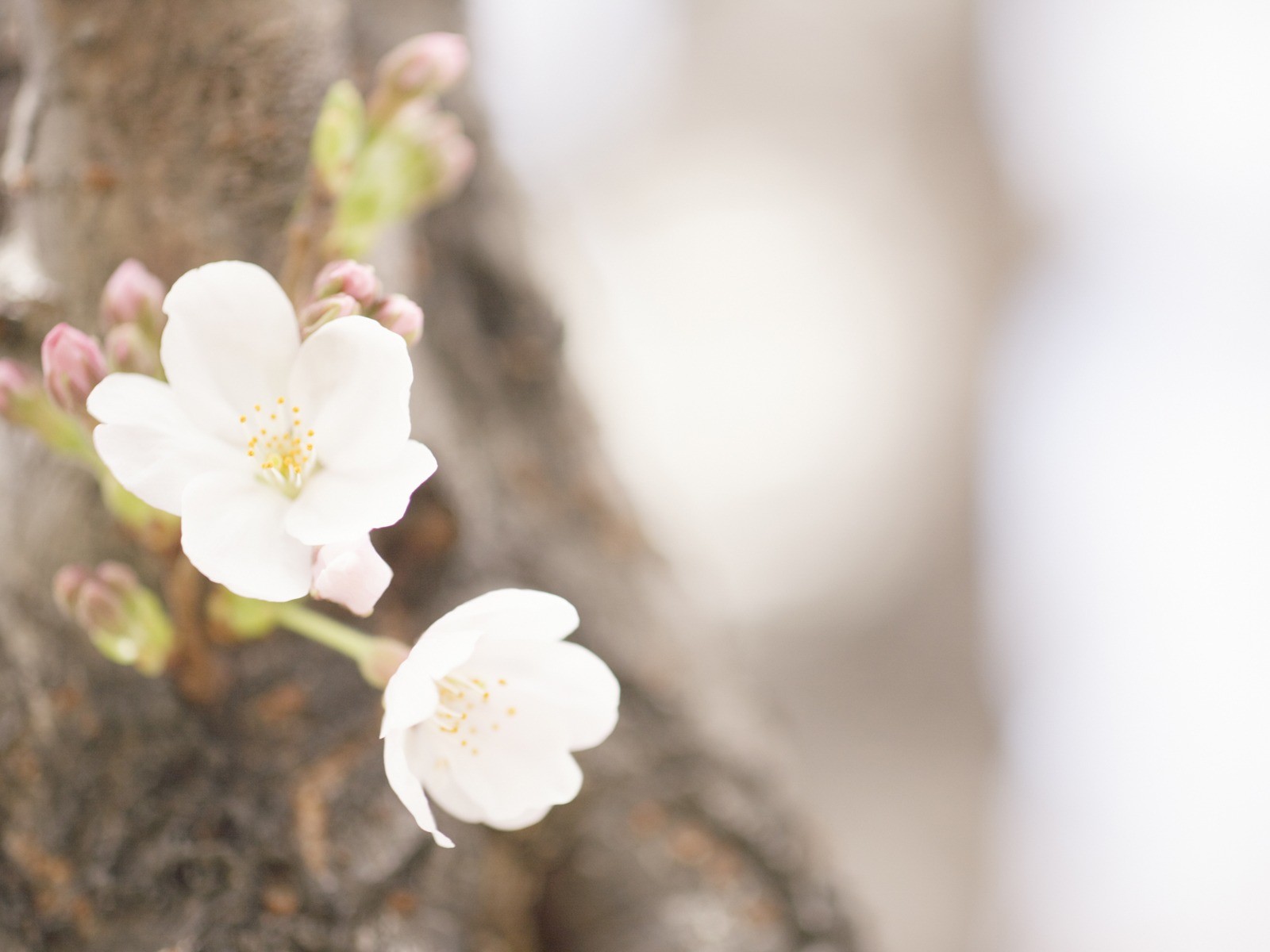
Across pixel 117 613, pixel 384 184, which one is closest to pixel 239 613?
pixel 117 613

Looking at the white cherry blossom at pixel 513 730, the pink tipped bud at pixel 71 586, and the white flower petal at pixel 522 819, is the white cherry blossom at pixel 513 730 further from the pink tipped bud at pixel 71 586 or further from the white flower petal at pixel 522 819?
the pink tipped bud at pixel 71 586

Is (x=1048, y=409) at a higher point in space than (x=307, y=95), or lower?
higher

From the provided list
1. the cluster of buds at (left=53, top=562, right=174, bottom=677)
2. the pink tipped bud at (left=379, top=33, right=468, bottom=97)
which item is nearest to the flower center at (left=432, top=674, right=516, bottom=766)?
the cluster of buds at (left=53, top=562, right=174, bottom=677)

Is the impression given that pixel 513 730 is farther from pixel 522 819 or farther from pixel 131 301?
pixel 131 301

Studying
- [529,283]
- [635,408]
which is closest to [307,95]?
[529,283]

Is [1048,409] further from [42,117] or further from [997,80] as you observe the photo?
[42,117]

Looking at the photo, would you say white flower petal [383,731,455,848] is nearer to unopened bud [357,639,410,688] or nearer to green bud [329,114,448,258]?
unopened bud [357,639,410,688]
